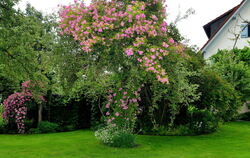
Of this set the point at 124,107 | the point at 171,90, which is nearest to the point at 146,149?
the point at 124,107

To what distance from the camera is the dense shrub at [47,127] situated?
55.1 ft

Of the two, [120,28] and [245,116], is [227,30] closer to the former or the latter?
[245,116]

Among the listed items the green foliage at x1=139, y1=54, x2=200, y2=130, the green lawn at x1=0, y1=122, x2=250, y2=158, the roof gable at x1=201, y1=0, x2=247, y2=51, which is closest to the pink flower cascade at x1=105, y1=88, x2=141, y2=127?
the green foliage at x1=139, y1=54, x2=200, y2=130

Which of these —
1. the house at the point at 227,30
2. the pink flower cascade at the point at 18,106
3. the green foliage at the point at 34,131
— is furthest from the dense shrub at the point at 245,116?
the pink flower cascade at the point at 18,106

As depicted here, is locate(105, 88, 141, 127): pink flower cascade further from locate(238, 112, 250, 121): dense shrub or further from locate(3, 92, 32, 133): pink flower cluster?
locate(238, 112, 250, 121): dense shrub

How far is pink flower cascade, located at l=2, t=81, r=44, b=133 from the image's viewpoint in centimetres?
1655

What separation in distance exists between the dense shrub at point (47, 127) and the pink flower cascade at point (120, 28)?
8.24 metres

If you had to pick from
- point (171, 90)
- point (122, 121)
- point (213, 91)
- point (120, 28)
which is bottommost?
point (122, 121)

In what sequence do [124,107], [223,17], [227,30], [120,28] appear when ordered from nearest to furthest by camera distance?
[120,28]
[124,107]
[227,30]
[223,17]

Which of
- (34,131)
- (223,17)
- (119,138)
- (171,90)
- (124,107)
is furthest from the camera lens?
(223,17)

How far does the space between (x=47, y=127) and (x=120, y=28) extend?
9683 millimetres

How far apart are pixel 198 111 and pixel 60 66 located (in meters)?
9.39

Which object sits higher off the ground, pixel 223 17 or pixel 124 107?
pixel 223 17

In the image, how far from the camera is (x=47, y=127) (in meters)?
16.8
